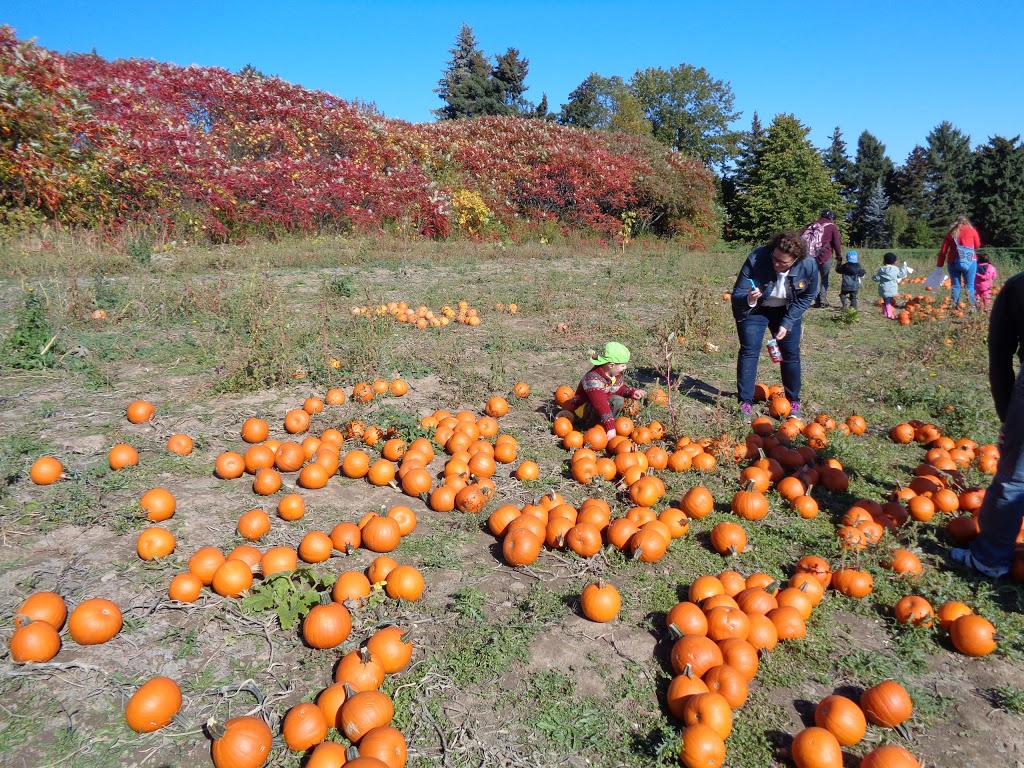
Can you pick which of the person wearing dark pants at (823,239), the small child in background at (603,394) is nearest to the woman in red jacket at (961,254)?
the person wearing dark pants at (823,239)

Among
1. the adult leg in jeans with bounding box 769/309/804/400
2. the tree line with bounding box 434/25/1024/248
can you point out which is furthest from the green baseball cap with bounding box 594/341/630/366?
the tree line with bounding box 434/25/1024/248

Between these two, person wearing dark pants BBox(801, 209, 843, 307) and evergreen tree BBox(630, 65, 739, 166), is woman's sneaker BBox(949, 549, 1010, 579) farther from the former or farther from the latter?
evergreen tree BBox(630, 65, 739, 166)

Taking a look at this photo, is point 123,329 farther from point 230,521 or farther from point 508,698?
point 508,698

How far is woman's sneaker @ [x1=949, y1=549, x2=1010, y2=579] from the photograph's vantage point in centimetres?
367

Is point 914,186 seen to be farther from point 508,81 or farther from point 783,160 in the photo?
point 508,81

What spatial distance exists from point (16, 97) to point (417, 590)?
13773 millimetres

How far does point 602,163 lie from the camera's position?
22156mm

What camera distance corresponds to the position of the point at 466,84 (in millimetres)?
42750

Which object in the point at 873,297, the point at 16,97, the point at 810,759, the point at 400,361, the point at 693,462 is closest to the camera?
the point at 810,759

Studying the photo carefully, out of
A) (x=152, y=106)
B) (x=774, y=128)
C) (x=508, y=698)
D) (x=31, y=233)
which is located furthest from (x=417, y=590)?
(x=774, y=128)

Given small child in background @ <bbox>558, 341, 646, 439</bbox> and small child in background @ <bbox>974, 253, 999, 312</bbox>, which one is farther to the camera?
small child in background @ <bbox>974, 253, 999, 312</bbox>

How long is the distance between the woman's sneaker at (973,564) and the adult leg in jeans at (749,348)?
2.69 m

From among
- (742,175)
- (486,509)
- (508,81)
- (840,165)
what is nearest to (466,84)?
(508,81)

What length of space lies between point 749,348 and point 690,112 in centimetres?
5456
